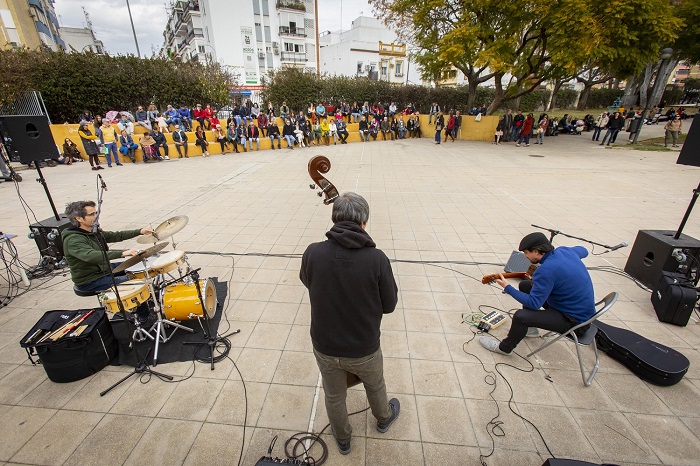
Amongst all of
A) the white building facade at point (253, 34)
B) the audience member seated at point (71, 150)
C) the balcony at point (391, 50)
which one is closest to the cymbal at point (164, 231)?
the audience member seated at point (71, 150)

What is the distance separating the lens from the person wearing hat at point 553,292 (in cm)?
299

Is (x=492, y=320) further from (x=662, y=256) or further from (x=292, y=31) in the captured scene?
(x=292, y=31)

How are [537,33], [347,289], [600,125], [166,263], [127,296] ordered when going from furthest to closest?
1. [600,125]
2. [537,33]
3. [166,263]
4. [127,296]
5. [347,289]

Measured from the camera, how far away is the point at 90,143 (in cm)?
1217

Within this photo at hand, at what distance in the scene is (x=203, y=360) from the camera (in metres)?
3.43

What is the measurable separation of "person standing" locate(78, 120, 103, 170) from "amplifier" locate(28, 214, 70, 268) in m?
8.55

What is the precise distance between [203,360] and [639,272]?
641 centimetres

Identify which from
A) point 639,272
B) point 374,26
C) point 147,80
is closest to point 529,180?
point 639,272

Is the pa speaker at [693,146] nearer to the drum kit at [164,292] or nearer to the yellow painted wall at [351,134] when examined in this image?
the drum kit at [164,292]

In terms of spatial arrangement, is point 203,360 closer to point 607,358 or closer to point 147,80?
point 607,358

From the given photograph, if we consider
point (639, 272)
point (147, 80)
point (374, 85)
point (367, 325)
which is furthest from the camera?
point (374, 85)

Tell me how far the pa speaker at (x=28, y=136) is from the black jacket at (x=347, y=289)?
5.19m

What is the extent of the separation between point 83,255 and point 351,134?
58.1 ft

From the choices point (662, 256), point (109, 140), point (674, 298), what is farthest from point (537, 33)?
point (109, 140)
